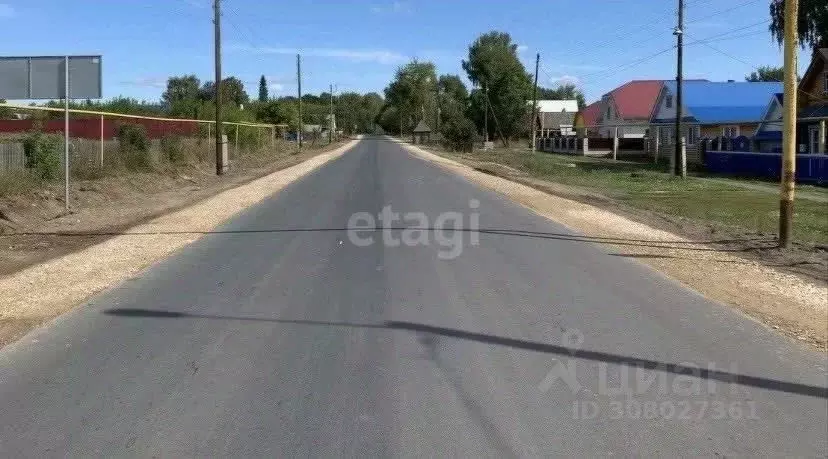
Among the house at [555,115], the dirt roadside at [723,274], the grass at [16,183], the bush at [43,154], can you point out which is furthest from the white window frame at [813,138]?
the house at [555,115]

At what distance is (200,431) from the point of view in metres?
5.23

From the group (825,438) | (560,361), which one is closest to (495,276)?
(560,361)

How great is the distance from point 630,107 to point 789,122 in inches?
2529

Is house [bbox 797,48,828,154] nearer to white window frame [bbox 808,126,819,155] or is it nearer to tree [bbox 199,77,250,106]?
white window frame [bbox 808,126,819,155]

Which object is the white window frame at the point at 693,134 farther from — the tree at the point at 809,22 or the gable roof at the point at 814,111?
the gable roof at the point at 814,111

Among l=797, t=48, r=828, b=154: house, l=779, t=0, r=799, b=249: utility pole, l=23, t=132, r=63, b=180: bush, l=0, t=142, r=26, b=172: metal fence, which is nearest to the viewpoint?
l=779, t=0, r=799, b=249: utility pole

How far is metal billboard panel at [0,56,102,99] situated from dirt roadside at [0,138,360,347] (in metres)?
2.34

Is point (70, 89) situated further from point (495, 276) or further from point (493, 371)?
point (493, 371)

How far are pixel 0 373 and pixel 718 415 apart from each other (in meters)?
5.17

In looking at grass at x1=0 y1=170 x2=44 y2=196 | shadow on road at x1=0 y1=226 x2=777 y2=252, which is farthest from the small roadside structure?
shadow on road at x1=0 y1=226 x2=777 y2=252

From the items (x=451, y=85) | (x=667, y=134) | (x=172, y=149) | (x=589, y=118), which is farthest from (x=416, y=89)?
(x=172, y=149)

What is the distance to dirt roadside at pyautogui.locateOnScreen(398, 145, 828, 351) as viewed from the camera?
835 centimetres

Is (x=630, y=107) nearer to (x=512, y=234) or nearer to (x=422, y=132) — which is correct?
(x=422, y=132)

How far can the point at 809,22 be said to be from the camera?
47219mm
